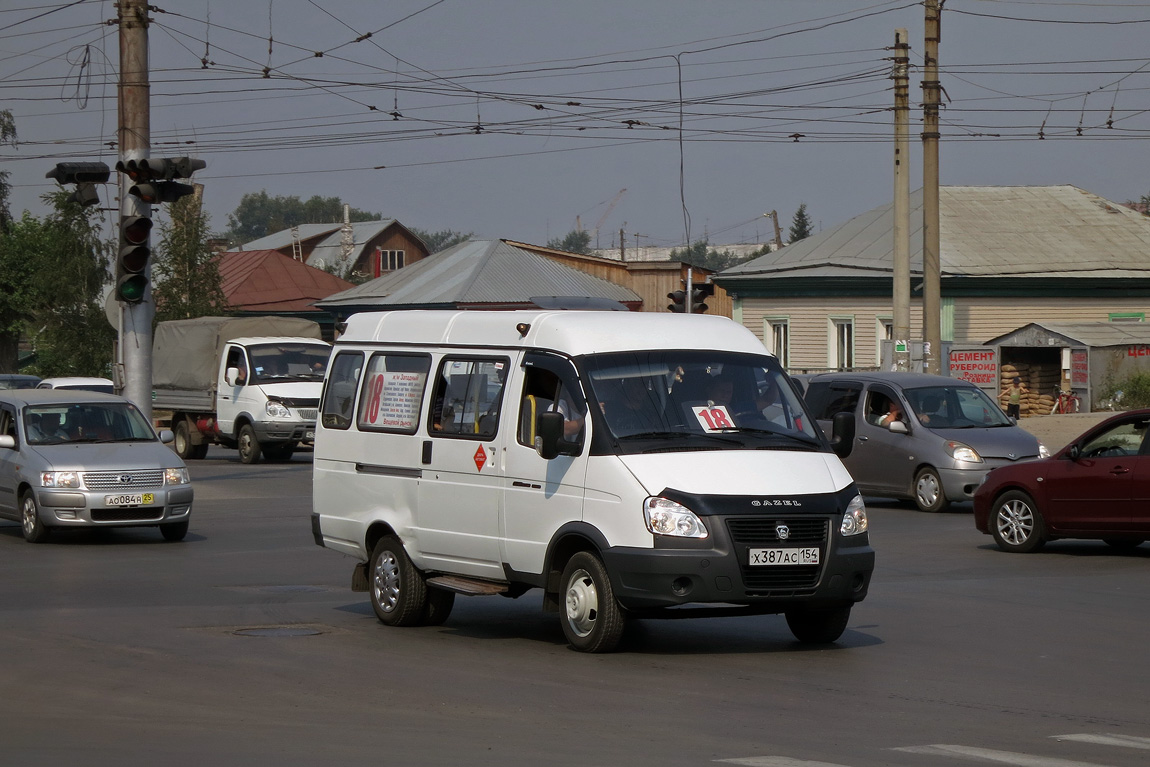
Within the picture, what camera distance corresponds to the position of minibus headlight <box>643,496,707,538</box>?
9344 mm

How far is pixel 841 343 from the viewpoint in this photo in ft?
155

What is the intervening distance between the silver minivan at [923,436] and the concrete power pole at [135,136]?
32.0 feet

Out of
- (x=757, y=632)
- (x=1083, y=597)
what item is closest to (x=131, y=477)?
(x=757, y=632)

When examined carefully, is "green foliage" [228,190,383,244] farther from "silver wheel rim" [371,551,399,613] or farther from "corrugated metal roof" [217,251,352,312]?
"silver wheel rim" [371,551,399,613]

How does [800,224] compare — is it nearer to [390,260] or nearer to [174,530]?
[390,260]

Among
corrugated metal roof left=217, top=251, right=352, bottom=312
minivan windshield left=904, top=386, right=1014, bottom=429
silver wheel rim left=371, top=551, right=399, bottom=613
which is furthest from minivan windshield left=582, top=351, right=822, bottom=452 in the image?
corrugated metal roof left=217, top=251, right=352, bottom=312

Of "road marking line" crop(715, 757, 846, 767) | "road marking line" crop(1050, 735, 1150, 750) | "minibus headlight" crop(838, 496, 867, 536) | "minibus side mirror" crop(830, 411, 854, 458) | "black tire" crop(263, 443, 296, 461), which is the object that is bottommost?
"road marking line" crop(1050, 735, 1150, 750)

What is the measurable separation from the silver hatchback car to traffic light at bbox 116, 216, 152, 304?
2.21 m

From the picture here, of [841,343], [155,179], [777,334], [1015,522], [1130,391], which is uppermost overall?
[155,179]

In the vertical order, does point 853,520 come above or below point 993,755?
above

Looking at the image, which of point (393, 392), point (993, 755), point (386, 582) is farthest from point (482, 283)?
point (993, 755)

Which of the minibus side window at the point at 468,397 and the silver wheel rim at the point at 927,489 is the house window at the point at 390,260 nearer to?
the silver wheel rim at the point at 927,489

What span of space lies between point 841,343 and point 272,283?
4175cm

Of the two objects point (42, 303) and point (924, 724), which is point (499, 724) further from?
point (42, 303)
